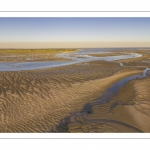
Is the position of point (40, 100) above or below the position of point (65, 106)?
above

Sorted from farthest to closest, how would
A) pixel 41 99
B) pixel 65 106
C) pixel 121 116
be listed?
pixel 41 99 < pixel 65 106 < pixel 121 116

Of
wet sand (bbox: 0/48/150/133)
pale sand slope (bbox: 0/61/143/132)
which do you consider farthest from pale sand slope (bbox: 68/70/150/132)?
pale sand slope (bbox: 0/61/143/132)

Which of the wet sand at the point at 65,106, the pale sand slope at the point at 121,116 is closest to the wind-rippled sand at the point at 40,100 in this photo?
the wet sand at the point at 65,106

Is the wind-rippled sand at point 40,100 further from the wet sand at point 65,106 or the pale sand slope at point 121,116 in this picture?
the pale sand slope at point 121,116

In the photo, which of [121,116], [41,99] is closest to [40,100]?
[41,99]

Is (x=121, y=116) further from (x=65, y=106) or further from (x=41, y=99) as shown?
(x=41, y=99)
